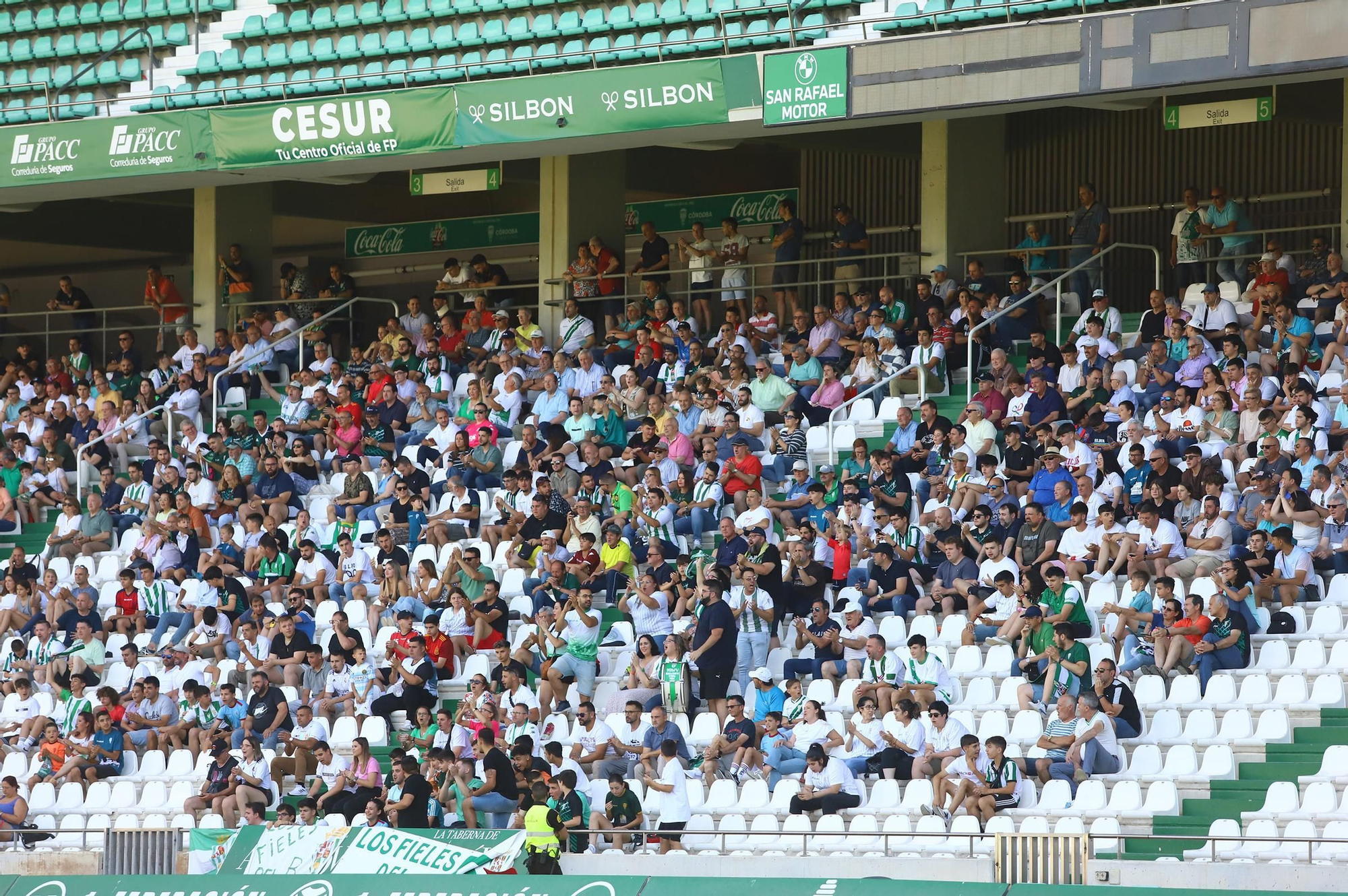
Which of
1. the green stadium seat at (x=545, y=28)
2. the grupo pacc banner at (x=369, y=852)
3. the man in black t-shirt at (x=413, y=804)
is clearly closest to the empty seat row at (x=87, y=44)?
the green stadium seat at (x=545, y=28)

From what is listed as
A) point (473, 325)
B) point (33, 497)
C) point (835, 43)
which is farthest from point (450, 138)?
point (33, 497)

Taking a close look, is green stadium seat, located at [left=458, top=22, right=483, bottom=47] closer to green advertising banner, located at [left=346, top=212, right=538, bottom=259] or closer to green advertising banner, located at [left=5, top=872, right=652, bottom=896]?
green advertising banner, located at [left=346, top=212, right=538, bottom=259]

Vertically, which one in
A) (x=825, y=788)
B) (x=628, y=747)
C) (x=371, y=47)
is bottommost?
(x=825, y=788)

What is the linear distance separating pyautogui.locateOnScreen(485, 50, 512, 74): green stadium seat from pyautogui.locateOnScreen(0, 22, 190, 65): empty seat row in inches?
155

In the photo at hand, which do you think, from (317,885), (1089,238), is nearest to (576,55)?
(1089,238)

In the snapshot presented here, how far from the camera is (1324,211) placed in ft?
66.8

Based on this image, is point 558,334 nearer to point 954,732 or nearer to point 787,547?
point 787,547

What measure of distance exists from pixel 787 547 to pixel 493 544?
284 centimetres

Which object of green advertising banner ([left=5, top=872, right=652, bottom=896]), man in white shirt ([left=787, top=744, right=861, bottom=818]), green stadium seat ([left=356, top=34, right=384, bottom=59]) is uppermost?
green stadium seat ([left=356, top=34, right=384, bottom=59])

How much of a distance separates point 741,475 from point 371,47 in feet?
22.3

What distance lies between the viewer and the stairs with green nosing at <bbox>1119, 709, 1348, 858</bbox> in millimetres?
13000

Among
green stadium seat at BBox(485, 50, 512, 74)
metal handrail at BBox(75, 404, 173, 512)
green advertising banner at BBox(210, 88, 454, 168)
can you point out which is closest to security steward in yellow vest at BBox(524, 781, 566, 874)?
green advertising banner at BBox(210, 88, 454, 168)

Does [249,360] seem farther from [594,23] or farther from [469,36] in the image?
[594,23]

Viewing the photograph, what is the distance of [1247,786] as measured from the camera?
44.3ft
